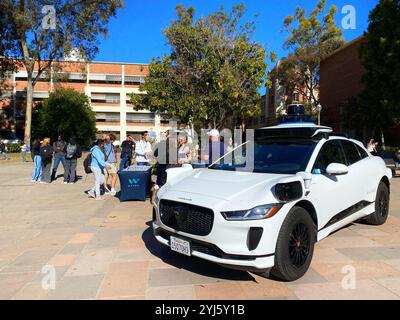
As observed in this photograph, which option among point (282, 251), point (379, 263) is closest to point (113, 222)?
point (282, 251)

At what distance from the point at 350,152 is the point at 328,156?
886 millimetres

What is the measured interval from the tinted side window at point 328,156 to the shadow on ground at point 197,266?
1571 mm

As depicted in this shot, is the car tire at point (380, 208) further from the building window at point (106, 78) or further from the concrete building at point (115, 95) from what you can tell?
the building window at point (106, 78)

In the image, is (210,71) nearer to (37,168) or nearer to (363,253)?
(37,168)

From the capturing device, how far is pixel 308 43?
3784cm

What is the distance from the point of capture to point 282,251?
3.70 metres

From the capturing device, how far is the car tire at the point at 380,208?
6.08 m

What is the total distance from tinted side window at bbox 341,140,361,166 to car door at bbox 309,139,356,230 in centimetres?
16

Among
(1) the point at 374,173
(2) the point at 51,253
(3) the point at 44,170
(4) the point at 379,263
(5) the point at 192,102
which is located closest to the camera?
(4) the point at 379,263

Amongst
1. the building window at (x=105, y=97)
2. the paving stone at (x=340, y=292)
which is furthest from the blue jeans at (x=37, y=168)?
Result: the building window at (x=105, y=97)

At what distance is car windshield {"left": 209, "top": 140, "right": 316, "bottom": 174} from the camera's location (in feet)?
15.0

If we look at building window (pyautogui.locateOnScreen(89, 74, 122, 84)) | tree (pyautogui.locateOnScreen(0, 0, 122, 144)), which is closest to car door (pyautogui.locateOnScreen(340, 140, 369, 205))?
tree (pyautogui.locateOnScreen(0, 0, 122, 144))
